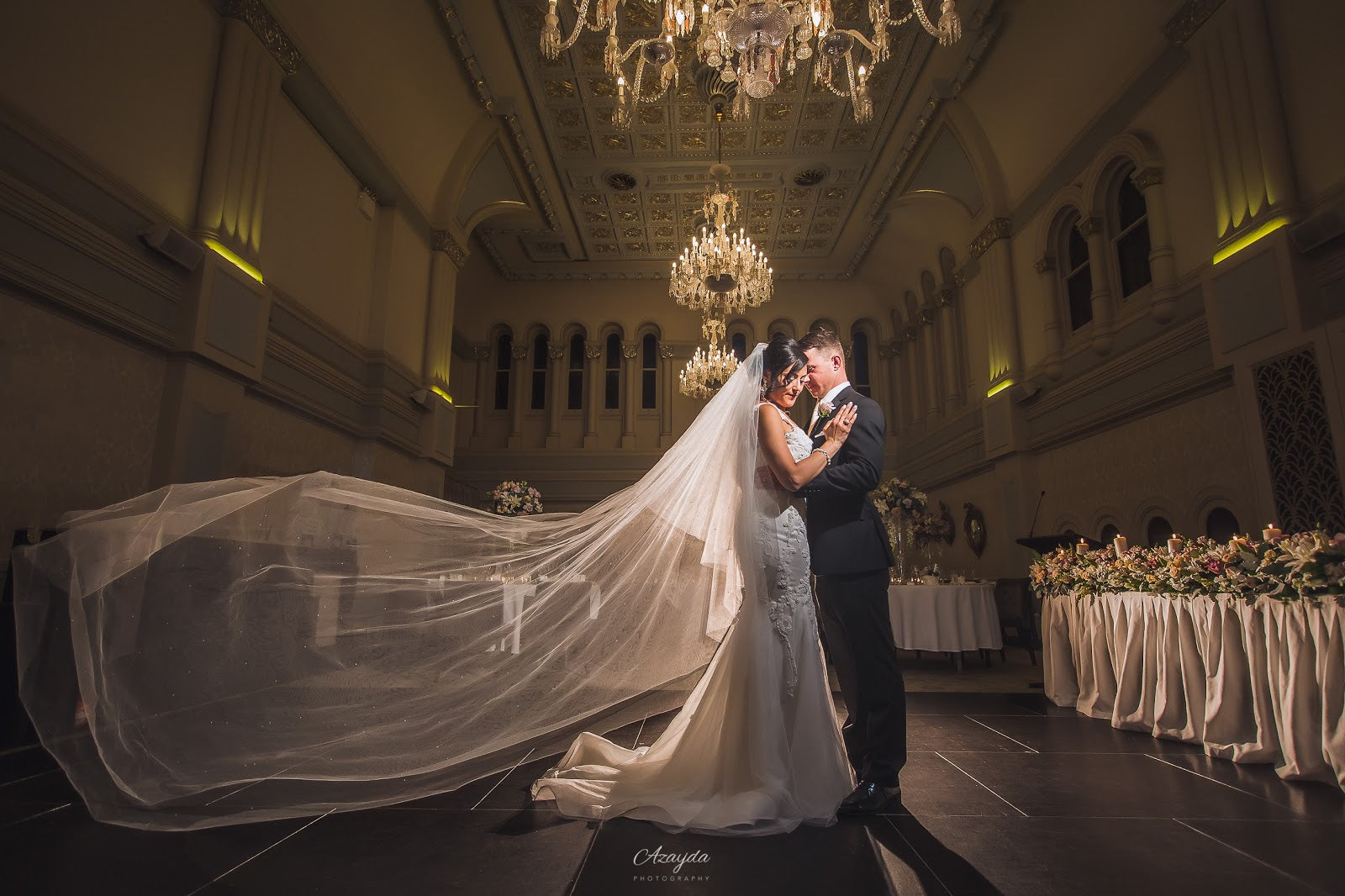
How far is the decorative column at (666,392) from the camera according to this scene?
45.8ft

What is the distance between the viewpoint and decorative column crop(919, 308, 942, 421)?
12398 millimetres

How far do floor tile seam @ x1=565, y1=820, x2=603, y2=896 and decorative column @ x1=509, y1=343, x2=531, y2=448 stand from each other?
1219 cm

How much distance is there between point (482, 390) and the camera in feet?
47.2

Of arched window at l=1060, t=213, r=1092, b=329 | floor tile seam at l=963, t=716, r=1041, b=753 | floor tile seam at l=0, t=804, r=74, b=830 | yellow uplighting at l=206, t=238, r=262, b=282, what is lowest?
floor tile seam at l=963, t=716, r=1041, b=753

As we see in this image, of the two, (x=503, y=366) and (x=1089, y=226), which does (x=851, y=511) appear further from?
(x=503, y=366)

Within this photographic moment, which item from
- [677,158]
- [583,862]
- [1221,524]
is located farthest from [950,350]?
[583,862]

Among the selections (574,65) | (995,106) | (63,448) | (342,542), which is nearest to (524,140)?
(574,65)

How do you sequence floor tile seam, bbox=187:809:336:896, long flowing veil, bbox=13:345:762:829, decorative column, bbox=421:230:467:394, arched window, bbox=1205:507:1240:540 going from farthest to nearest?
1. decorative column, bbox=421:230:467:394
2. arched window, bbox=1205:507:1240:540
3. long flowing veil, bbox=13:345:762:829
4. floor tile seam, bbox=187:809:336:896

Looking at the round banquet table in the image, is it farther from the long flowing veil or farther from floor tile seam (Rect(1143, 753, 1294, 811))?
the long flowing veil

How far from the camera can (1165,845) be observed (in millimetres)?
2209

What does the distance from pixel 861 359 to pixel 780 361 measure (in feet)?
40.3

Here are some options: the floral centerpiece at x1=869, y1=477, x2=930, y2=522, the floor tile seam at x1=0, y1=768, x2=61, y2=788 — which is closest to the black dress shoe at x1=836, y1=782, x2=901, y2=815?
the floor tile seam at x1=0, y1=768, x2=61, y2=788

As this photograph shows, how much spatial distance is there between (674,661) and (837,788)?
0.80m

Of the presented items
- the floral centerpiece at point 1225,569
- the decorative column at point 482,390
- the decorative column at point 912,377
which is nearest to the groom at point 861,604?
the floral centerpiece at point 1225,569
